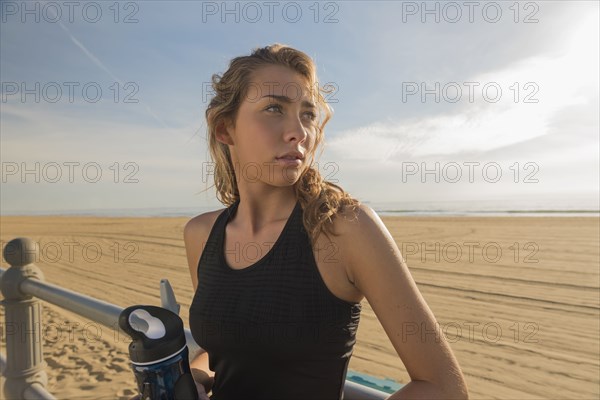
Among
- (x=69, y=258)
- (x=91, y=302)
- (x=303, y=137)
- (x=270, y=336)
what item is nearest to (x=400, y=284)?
(x=270, y=336)

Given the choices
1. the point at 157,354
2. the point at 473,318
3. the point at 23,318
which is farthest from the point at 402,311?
the point at 473,318

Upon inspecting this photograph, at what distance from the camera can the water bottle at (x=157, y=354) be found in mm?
1014

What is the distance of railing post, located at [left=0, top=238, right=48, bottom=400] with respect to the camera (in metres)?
2.75

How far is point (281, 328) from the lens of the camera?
1.17 m

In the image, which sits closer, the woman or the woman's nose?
the woman

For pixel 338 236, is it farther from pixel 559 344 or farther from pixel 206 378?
pixel 559 344

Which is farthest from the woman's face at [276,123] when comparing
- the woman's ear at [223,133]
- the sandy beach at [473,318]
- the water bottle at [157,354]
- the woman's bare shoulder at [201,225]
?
the sandy beach at [473,318]

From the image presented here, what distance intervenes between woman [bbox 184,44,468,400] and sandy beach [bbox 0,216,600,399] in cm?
324

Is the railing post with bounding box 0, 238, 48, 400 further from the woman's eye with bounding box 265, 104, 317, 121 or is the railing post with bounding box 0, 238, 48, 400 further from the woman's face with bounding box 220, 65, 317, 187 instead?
the woman's eye with bounding box 265, 104, 317, 121

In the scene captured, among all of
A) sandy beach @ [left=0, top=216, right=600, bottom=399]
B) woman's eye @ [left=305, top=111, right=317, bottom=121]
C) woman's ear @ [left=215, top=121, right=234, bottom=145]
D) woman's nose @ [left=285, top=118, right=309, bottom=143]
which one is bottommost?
sandy beach @ [left=0, top=216, right=600, bottom=399]

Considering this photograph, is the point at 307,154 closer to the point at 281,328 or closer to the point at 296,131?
the point at 296,131

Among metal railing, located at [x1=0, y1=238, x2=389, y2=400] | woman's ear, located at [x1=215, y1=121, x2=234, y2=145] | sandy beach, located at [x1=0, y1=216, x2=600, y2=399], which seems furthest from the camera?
sandy beach, located at [x1=0, y1=216, x2=600, y2=399]

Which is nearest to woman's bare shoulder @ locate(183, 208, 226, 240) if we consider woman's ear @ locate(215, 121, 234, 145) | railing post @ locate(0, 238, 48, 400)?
woman's ear @ locate(215, 121, 234, 145)

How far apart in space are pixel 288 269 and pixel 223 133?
2.14 ft
